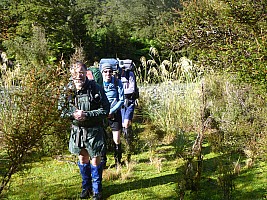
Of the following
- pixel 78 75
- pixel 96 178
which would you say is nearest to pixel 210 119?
pixel 96 178

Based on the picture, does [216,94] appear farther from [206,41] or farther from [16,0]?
[16,0]

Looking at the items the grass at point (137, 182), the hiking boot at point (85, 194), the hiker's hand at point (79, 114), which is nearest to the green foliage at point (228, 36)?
the grass at point (137, 182)

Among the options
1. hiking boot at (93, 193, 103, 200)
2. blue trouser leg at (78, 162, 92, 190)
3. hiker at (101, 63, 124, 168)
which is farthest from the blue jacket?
hiking boot at (93, 193, 103, 200)

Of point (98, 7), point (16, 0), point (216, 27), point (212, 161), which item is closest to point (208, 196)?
point (212, 161)

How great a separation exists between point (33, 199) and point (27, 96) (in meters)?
1.57

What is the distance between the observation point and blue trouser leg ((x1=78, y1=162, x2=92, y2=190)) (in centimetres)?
390

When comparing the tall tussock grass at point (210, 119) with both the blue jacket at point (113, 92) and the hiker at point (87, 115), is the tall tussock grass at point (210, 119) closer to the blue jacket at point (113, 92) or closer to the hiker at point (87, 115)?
the hiker at point (87, 115)

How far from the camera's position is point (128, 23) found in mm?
37812

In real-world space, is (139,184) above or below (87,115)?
below

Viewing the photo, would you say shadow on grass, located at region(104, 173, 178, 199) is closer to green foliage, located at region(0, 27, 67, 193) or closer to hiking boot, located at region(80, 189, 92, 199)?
hiking boot, located at region(80, 189, 92, 199)

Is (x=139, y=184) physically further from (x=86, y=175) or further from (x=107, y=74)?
(x=107, y=74)

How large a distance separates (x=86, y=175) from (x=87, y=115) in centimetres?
83

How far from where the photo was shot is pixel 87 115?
11.5ft

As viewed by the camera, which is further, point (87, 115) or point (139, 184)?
point (139, 184)
